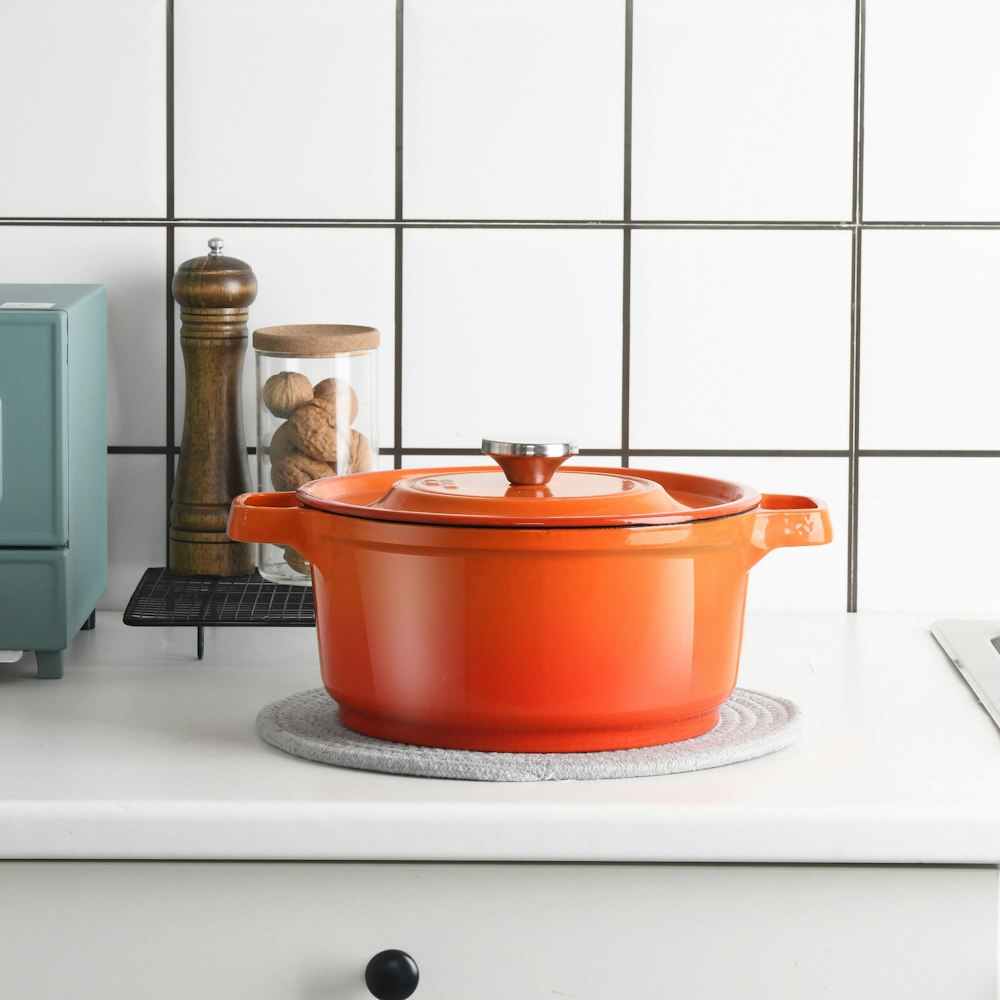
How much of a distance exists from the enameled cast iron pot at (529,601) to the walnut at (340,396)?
0.30 m

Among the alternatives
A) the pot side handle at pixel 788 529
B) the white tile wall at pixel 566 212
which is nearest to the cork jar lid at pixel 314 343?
the white tile wall at pixel 566 212

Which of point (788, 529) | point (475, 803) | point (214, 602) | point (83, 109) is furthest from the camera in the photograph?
point (83, 109)

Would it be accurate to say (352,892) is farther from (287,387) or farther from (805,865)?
(287,387)

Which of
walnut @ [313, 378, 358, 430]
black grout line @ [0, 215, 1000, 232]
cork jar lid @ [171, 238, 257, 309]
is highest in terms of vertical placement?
black grout line @ [0, 215, 1000, 232]

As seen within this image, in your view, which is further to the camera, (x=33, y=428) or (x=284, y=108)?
(x=284, y=108)

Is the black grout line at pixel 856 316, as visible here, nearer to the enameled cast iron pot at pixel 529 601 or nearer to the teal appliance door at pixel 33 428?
the enameled cast iron pot at pixel 529 601

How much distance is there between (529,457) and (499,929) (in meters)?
0.28

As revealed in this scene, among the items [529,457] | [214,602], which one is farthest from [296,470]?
[529,457]

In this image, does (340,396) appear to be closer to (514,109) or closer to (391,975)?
(514,109)

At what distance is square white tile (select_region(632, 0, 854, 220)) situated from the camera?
1.22 meters

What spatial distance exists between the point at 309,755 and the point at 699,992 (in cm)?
27

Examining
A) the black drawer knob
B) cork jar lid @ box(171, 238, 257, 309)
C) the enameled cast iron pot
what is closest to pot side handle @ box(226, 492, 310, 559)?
the enameled cast iron pot

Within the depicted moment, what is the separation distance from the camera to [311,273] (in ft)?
4.04

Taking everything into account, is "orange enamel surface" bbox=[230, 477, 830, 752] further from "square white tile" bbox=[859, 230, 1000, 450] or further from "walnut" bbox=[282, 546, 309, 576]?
"square white tile" bbox=[859, 230, 1000, 450]
